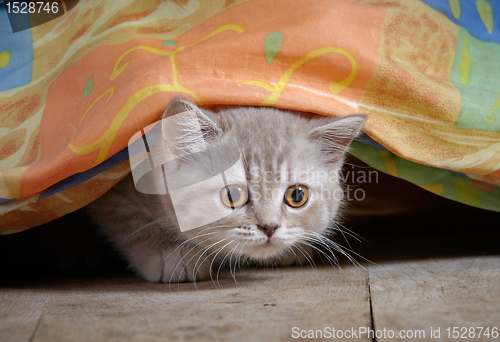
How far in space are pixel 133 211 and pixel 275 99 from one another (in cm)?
69

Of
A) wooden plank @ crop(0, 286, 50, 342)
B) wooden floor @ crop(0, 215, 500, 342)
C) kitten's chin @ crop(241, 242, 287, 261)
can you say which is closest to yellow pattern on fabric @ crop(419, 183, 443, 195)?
wooden floor @ crop(0, 215, 500, 342)

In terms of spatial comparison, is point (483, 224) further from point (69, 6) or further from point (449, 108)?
point (69, 6)

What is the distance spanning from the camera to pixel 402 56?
123 cm

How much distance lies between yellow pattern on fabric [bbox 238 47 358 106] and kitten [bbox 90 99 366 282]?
0.12 m

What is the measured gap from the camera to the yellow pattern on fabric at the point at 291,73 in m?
1.11

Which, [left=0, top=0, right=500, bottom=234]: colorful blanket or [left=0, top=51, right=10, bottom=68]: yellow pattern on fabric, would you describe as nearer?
[left=0, top=0, right=500, bottom=234]: colorful blanket

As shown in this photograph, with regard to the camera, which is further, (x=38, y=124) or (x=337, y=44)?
(x=38, y=124)

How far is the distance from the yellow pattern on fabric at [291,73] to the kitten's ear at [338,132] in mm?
120

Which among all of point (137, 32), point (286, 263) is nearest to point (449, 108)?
point (286, 263)

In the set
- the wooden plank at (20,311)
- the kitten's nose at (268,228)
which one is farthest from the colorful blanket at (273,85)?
the kitten's nose at (268,228)

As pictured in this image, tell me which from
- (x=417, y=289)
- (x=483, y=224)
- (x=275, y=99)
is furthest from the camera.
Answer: (x=483, y=224)

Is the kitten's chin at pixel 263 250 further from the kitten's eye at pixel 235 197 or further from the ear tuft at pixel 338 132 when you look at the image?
the ear tuft at pixel 338 132

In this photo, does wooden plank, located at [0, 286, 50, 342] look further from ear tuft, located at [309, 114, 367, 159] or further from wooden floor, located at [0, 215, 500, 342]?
ear tuft, located at [309, 114, 367, 159]

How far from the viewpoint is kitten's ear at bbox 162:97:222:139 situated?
100cm
